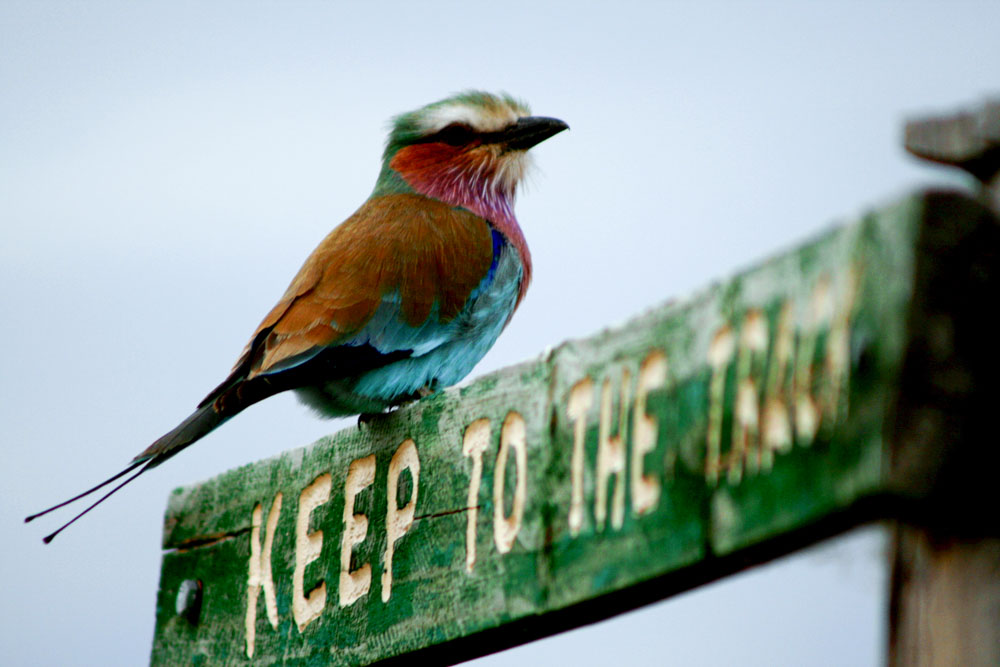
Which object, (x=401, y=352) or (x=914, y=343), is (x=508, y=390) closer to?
(x=914, y=343)

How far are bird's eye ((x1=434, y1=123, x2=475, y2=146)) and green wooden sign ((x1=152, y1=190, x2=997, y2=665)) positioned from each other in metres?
1.92

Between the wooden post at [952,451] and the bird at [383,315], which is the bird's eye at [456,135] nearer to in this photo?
the bird at [383,315]

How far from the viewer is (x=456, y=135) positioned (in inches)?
169

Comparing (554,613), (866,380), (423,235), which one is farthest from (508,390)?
(423,235)

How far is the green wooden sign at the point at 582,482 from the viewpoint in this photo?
122 cm

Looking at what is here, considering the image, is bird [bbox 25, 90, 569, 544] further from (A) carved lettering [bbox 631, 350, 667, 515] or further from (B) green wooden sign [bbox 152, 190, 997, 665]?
(A) carved lettering [bbox 631, 350, 667, 515]

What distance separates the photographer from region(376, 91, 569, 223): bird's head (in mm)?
4184

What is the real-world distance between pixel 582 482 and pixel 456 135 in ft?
8.96

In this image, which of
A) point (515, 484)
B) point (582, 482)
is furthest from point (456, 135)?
point (582, 482)

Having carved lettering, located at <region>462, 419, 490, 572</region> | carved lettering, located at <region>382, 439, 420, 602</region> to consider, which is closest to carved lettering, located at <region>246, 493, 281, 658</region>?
carved lettering, located at <region>382, 439, 420, 602</region>

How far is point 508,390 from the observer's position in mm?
1925

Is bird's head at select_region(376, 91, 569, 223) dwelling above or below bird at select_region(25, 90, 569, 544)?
above

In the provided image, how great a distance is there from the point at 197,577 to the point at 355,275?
974mm

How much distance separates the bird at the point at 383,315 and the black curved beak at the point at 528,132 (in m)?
0.30
